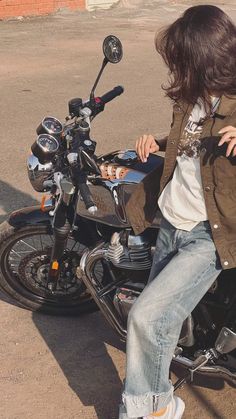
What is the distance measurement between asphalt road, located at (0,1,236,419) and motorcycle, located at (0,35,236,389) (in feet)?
1.15

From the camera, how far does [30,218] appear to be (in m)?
3.47

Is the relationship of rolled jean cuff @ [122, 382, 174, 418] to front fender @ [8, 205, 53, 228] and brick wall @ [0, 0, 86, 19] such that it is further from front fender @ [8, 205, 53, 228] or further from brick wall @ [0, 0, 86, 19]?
brick wall @ [0, 0, 86, 19]

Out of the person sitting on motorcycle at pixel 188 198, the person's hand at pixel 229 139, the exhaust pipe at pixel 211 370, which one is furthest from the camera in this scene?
the exhaust pipe at pixel 211 370

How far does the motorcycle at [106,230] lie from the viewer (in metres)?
2.82

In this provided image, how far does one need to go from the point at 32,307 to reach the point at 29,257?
37cm

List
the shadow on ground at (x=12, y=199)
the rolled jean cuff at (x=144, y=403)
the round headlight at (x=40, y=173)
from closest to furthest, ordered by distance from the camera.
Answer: the rolled jean cuff at (x=144, y=403)
the round headlight at (x=40, y=173)
the shadow on ground at (x=12, y=199)

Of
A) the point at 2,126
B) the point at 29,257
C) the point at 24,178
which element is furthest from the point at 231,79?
the point at 2,126

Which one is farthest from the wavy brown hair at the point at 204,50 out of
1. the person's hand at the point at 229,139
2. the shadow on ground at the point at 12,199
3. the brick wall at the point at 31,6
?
the brick wall at the point at 31,6

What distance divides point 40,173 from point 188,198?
94cm

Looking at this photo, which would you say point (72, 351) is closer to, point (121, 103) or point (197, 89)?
point (197, 89)

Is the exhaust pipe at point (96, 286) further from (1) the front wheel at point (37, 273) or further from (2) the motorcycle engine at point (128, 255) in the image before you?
(1) the front wheel at point (37, 273)

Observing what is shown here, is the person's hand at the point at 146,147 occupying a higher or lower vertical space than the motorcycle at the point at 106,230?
higher

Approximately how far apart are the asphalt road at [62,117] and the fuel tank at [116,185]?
911 millimetres

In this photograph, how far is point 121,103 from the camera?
838 cm
